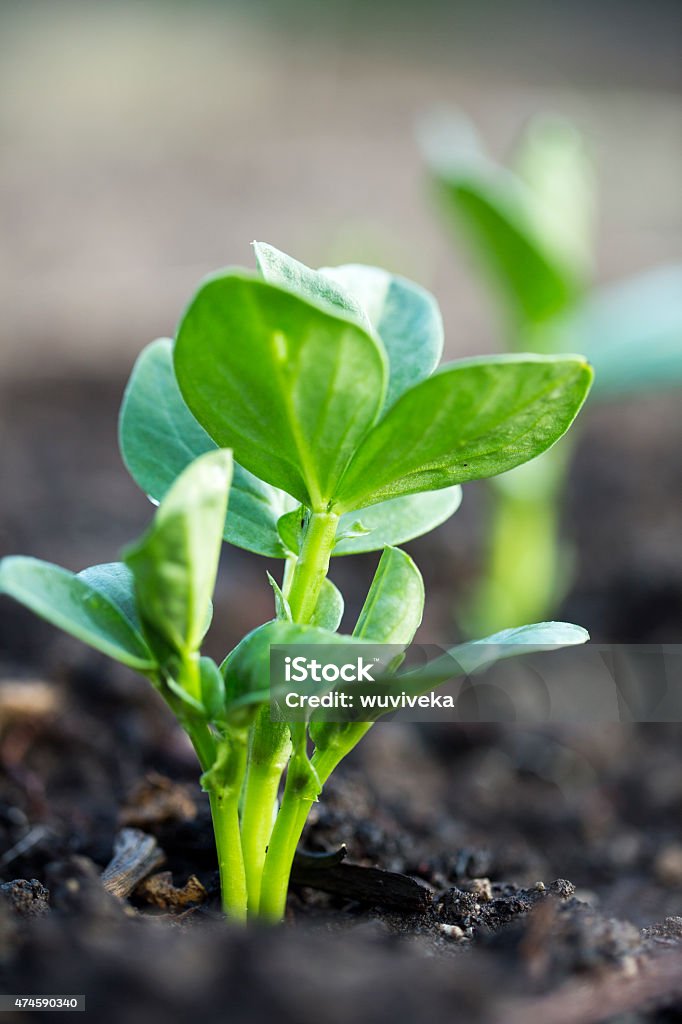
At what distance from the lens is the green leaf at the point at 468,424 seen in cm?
54

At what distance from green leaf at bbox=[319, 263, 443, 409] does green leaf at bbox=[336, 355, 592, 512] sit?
69mm

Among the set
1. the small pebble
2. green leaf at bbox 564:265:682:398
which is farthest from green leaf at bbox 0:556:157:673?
green leaf at bbox 564:265:682:398

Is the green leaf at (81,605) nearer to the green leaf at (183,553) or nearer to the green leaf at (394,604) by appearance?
the green leaf at (183,553)

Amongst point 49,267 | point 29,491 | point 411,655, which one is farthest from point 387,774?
point 49,267

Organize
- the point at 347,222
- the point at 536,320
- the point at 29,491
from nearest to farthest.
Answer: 1. the point at 536,320
2. the point at 29,491
3. the point at 347,222

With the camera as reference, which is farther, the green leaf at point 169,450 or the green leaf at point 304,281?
the green leaf at point 169,450

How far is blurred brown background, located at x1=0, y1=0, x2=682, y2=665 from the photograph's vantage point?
2.13 m

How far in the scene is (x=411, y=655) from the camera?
157 centimetres

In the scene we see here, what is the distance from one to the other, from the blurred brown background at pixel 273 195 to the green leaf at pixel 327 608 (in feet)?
2.81

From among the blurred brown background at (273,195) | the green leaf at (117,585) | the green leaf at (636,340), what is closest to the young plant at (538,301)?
the green leaf at (636,340)

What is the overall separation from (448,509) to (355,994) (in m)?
0.35

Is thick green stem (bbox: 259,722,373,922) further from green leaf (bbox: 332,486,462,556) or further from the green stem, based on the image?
green leaf (bbox: 332,486,462,556)

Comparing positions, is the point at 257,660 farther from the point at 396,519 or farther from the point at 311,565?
the point at 396,519

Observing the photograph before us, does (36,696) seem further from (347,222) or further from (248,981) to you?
(347,222)
